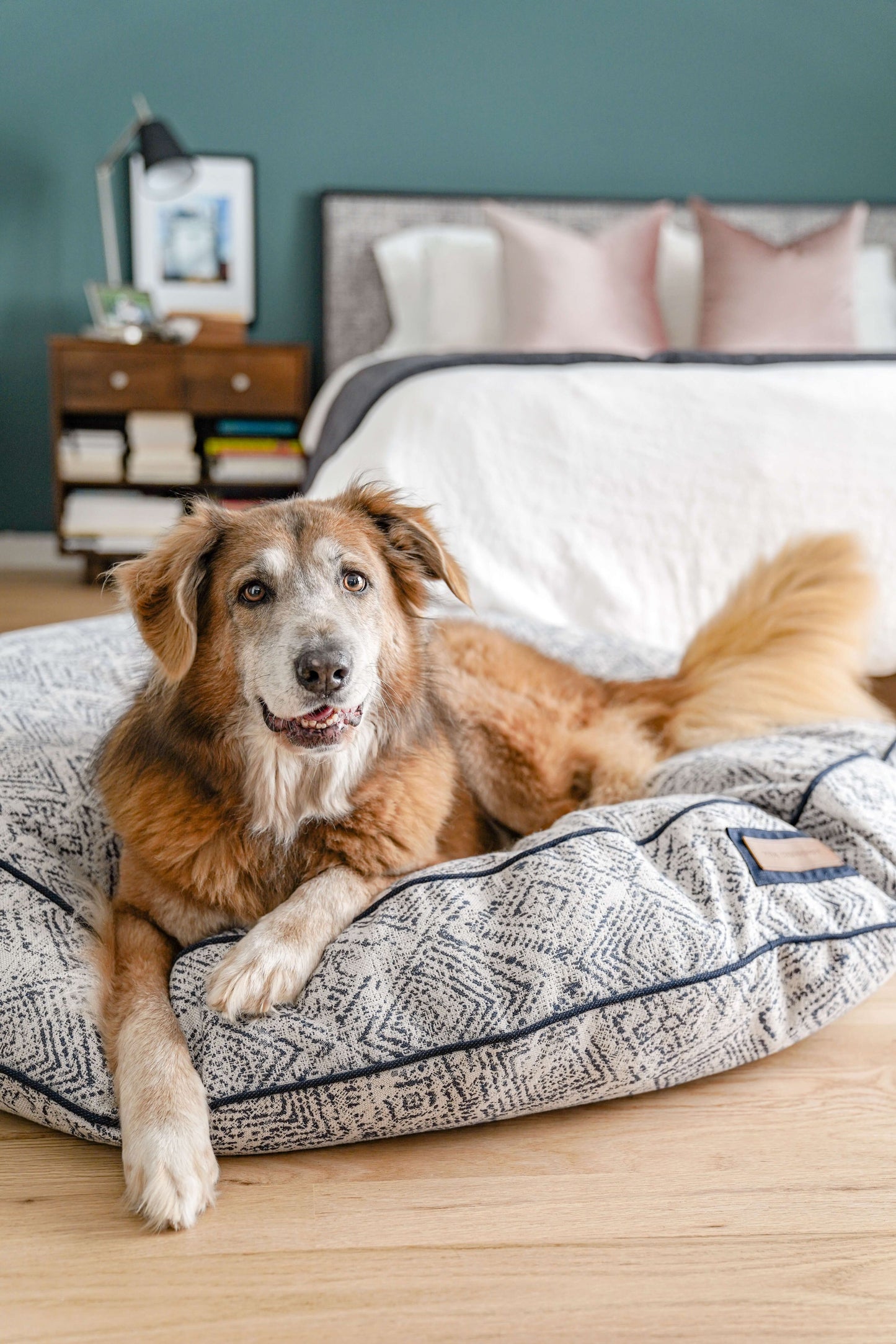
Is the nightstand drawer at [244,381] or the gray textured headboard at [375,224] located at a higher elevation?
the gray textured headboard at [375,224]

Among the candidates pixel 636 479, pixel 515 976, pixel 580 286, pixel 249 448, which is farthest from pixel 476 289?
→ pixel 515 976

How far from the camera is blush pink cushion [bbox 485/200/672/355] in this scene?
5.08 metres

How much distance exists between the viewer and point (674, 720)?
211 centimetres

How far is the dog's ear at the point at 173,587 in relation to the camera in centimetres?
150

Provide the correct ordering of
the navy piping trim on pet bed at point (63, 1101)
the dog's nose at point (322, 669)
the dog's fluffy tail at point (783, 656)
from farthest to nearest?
the dog's fluffy tail at point (783, 656)
the dog's nose at point (322, 669)
the navy piping trim on pet bed at point (63, 1101)

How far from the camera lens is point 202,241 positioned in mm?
5793

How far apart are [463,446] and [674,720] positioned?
1086 mm

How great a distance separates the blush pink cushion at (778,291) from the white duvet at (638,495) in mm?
2347

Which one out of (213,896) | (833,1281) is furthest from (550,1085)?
(213,896)

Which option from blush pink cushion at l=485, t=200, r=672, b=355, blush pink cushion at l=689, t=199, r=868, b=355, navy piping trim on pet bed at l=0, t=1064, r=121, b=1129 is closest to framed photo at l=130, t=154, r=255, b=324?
blush pink cushion at l=485, t=200, r=672, b=355

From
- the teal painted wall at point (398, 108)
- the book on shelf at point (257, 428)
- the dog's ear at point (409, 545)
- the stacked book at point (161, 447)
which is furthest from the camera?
the teal painted wall at point (398, 108)

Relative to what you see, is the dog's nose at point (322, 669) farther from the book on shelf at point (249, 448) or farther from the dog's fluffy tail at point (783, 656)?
the book on shelf at point (249, 448)

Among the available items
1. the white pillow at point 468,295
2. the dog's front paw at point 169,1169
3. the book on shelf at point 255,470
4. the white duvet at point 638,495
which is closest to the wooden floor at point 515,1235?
the dog's front paw at point 169,1169

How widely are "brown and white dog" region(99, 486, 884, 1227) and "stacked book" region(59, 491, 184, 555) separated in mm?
3678
